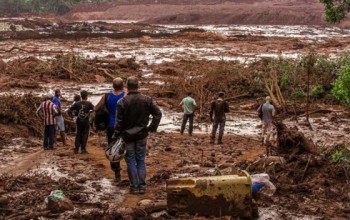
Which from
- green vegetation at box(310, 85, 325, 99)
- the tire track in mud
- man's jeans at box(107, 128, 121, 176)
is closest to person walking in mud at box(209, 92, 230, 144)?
the tire track in mud

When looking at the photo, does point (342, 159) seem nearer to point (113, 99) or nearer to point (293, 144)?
point (293, 144)

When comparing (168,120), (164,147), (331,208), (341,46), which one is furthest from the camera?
(341,46)

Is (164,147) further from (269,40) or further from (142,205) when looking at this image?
(269,40)

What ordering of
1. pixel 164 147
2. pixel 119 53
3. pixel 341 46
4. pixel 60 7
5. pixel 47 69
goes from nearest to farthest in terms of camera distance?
pixel 164 147, pixel 47 69, pixel 119 53, pixel 341 46, pixel 60 7

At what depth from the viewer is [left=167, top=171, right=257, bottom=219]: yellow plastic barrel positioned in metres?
7.20

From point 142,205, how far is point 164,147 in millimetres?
5884

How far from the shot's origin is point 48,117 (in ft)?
42.2

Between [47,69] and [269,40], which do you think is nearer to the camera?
[47,69]

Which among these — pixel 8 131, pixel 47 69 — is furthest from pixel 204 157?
pixel 47 69

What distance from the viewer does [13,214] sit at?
24.4 ft

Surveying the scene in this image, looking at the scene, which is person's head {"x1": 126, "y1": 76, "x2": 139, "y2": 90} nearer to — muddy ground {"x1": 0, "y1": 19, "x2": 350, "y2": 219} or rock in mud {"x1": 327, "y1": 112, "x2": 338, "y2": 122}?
muddy ground {"x1": 0, "y1": 19, "x2": 350, "y2": 219}

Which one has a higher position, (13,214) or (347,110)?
(13,214)

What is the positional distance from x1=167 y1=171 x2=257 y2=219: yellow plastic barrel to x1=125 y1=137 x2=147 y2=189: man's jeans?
4.08ft

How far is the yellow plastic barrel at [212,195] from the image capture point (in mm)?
7199
